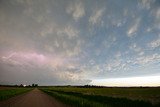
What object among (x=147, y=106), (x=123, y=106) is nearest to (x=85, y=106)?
(x=123, y=106)

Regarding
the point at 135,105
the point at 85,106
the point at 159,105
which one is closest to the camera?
A: the point at 159,105

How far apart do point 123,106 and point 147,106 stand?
3336 millimetres

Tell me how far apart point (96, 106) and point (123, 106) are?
3.14 metres

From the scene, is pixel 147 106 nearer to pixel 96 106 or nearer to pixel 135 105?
pixel 135 105

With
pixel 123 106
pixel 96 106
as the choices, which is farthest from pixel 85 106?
pixel 123 106

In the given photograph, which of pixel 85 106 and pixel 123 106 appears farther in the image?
pixel 85 106

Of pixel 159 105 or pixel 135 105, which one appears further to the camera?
pixel 135 105

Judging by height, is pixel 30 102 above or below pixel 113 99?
below

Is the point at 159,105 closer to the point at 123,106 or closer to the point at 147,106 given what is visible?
the point at 147,106

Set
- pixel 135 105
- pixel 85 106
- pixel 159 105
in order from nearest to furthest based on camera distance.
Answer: pixel 159 105
pixel 135 105
pixel 85 106

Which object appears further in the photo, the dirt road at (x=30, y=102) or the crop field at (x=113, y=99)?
the dirt road at (x=30, y=102)

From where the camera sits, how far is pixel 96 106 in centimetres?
2281

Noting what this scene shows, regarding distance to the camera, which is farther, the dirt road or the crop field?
the dirt road

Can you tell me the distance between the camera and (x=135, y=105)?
867 inches
